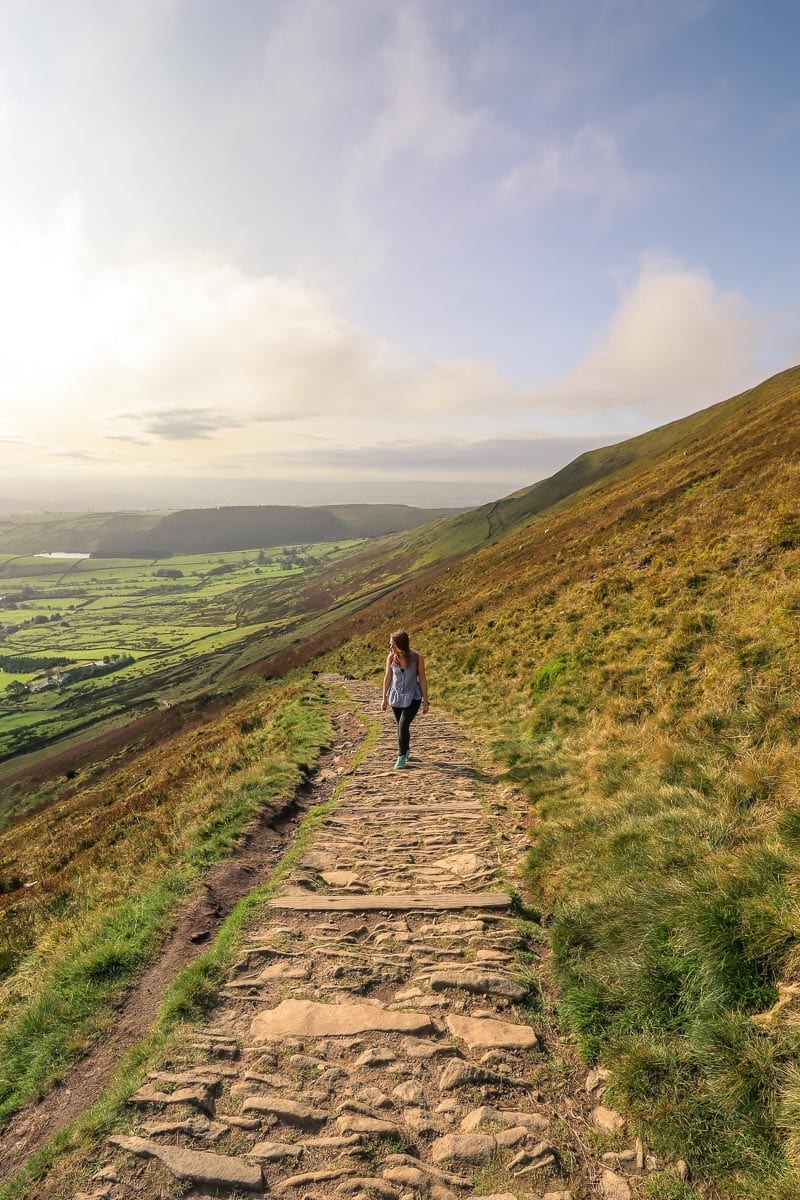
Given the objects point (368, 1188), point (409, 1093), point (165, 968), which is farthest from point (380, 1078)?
point (165, 968)

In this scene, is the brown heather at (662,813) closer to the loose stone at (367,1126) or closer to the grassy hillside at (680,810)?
the grassy hillside at (680,810)

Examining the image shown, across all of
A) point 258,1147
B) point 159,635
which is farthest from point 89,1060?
point 159,635

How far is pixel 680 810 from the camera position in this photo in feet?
23.1

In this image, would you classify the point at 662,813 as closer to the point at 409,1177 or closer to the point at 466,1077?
the point at 466,1077

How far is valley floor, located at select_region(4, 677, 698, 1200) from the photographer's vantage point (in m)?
3.76

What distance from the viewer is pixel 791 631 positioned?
973 cm

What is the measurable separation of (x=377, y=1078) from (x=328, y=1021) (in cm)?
81

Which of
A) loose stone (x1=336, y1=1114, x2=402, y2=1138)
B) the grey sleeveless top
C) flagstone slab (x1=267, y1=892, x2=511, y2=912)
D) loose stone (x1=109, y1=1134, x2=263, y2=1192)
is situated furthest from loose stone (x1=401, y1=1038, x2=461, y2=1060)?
the grey sleeveless top

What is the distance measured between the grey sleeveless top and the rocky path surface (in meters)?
4.97

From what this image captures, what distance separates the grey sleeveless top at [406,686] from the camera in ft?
40.4

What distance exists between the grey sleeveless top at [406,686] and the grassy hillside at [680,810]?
2.68 metres

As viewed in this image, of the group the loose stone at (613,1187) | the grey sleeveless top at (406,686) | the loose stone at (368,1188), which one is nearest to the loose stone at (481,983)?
the loose stone at (613,1187)

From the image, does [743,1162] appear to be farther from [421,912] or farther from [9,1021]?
[9,1021]

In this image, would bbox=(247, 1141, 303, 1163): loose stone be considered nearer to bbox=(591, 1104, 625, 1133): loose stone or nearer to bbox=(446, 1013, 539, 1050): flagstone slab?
bbox=(446, 1013, 539, 1050): flagstone slab
